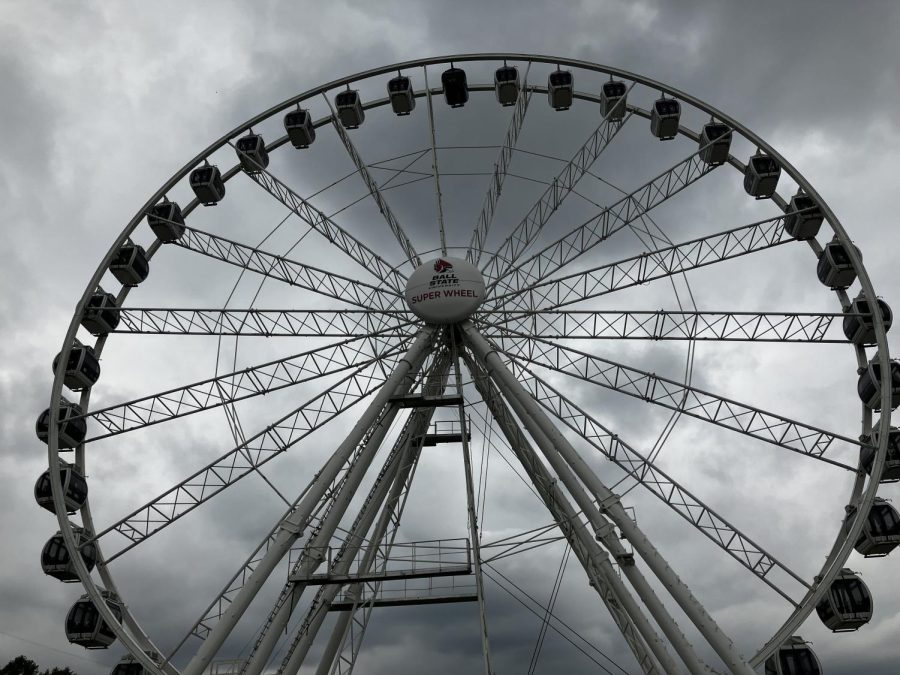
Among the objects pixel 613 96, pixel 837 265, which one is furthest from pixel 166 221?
pixel 837 265

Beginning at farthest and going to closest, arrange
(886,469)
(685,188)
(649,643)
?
(685,188)
(886,469)
(649,643)

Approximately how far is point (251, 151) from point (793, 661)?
21.3 m

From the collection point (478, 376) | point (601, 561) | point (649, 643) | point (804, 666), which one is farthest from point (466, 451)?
point (804, 666)

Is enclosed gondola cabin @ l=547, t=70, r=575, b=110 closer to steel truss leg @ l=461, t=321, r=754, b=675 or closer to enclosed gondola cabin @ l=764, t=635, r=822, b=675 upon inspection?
steel truss leg @ l=461, t=321, r=754, b=675

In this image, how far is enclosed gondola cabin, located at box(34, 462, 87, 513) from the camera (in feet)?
78.0

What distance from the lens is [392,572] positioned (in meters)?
21.0

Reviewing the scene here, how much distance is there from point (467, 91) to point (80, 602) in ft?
63.7

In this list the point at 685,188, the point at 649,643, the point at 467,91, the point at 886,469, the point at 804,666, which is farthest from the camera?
the point at 467,91

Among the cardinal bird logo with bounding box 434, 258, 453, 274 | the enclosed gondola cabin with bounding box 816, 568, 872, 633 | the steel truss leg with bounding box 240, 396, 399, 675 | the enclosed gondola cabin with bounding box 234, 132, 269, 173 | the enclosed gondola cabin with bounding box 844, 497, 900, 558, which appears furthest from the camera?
the enclosed gondola cabin with bounding box 234, 132, 269, 173

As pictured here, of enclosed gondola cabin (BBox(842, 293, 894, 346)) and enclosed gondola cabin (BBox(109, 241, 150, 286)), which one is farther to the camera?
enclosed gondola cabin (BBox(109, 241, 150, 286))

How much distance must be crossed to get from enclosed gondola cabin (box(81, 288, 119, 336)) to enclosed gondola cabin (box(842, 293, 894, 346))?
2157cm

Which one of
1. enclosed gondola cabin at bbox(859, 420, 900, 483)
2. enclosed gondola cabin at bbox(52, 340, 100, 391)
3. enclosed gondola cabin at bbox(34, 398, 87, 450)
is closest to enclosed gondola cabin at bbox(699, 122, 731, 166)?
enclosed gondola cabin at bbox(859, 420, 900, 483)

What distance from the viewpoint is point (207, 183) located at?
1061 inches

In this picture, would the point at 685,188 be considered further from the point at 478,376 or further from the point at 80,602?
the point at 80,602
